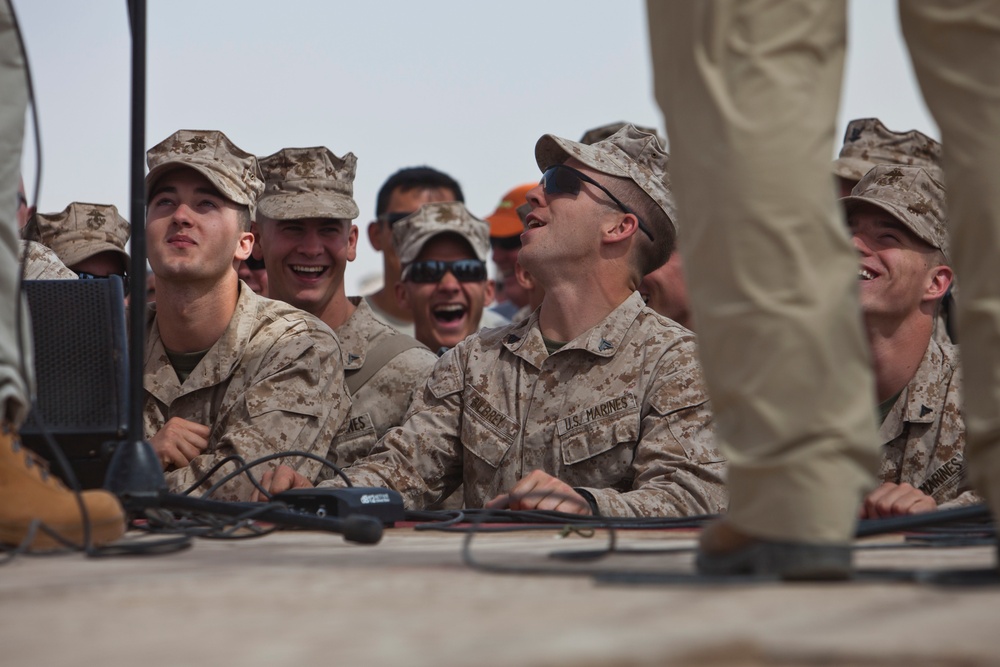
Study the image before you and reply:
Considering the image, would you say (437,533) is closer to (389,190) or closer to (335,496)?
(335,496)

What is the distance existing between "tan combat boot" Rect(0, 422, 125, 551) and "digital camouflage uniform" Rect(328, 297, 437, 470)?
97.1 inches

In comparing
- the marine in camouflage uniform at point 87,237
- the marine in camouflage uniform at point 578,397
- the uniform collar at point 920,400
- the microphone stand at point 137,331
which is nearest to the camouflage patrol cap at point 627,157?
the marine in camouflage uniform at point 578,397

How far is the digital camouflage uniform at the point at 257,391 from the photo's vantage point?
439 cm

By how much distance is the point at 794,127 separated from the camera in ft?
5.31

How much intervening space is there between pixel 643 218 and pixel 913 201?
0.94 metres

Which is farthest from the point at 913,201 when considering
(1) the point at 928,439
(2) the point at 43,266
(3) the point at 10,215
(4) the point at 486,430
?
(2) the point at 43,266

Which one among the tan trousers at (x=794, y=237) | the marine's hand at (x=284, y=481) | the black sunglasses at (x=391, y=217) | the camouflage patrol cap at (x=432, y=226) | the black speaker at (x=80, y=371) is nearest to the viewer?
the tan trousers at (x=794, y=237)

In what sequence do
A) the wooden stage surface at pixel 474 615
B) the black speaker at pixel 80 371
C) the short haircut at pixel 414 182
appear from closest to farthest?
1. the wooden stage surface at pixel 474 615
2. the black speaker at pixel 80 371
3. the short haircut at pixel 414 182

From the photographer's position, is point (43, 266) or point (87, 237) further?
point (87, 237)

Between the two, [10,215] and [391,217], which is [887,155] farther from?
[10,215]

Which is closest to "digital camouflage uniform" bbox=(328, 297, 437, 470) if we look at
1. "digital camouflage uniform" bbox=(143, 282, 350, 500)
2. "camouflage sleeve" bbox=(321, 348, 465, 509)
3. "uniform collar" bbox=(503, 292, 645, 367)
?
"digital camouflage uniform" bbox=(143, 282, 350, 500)

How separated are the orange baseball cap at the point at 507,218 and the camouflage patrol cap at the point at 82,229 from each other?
11.6 feet

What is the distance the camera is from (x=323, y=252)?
5922 millimetres

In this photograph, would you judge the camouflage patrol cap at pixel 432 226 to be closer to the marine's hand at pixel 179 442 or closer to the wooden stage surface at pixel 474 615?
the marine's hand at pixel 179 442
